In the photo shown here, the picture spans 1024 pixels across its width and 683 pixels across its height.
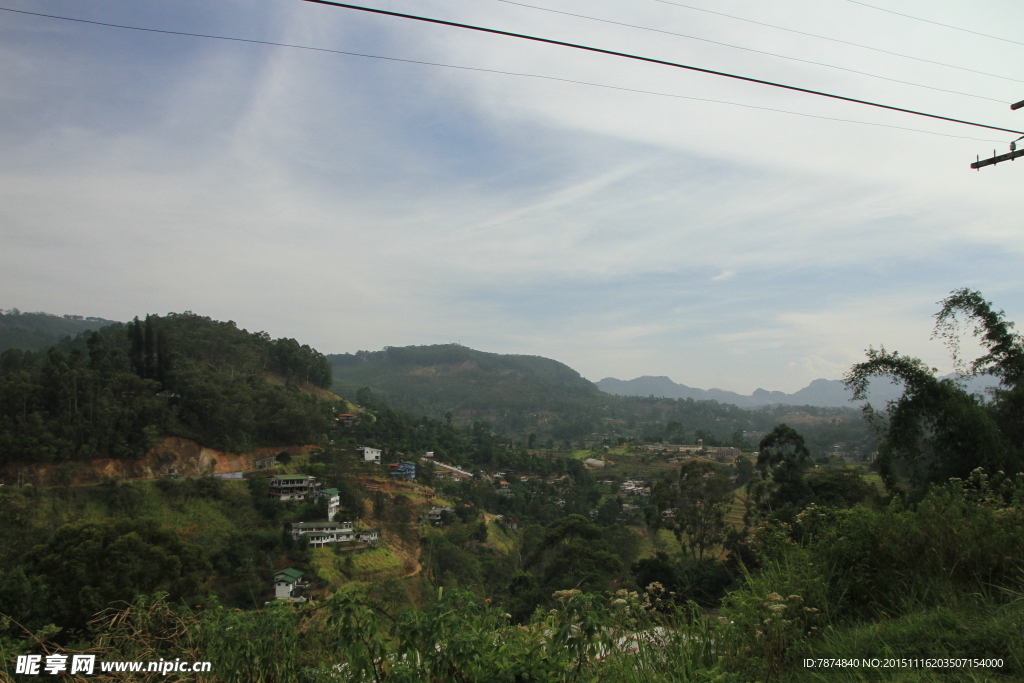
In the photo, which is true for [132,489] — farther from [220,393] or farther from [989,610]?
[989,610]

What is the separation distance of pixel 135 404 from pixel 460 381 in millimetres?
85760

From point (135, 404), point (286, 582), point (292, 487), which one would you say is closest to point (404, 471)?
point (292, 487)

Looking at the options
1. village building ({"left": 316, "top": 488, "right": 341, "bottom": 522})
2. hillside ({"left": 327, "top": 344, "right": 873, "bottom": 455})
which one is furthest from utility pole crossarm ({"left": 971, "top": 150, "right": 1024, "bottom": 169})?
hillside ({"left": 327, "top": 344, "right": 873, "bottom": 455})

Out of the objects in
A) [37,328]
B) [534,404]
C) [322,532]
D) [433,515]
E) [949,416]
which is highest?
[37,328]

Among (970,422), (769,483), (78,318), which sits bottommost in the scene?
(769,483)

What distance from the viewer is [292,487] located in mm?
24953

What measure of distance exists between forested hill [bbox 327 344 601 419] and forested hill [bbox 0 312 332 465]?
149 ft

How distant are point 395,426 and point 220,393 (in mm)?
14939

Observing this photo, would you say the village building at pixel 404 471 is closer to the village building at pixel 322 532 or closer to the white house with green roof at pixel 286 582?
the village building at pixel 322 532

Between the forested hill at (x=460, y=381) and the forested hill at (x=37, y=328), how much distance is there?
120ft

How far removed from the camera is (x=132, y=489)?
21109mm

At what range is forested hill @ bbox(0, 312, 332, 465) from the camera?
76.2ft

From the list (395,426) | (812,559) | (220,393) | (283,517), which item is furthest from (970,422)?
(395,426)

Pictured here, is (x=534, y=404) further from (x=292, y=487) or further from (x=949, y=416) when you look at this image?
(x=949, y=416)
